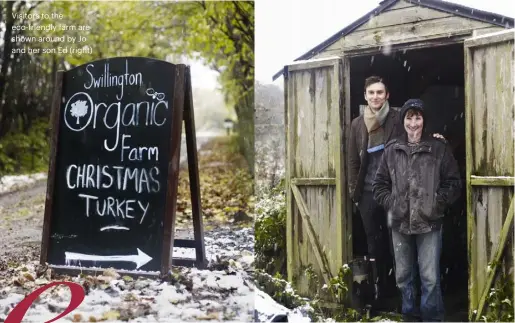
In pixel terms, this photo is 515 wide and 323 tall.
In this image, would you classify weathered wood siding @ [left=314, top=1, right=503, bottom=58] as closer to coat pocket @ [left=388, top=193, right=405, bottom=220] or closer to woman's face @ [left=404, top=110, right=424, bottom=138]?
woman's face @ [left=404, top=110, right=424, bottom=138]

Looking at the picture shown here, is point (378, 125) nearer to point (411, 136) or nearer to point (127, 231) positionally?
point (411, 136)

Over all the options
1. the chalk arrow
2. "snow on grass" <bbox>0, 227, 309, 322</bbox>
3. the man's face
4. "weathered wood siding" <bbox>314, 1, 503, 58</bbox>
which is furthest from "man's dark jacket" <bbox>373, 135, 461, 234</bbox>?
the chalk arrow

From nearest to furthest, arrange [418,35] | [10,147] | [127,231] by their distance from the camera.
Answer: [418,35], [127,231], [10,147]

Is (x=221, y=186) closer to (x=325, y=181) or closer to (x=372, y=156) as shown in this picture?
(x=325, y=181)

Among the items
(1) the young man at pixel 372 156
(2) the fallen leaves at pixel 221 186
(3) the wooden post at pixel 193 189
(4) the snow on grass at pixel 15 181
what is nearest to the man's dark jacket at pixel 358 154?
(1) the young man at pixel 372 156

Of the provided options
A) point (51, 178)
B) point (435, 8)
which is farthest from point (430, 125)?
point (51, 178)

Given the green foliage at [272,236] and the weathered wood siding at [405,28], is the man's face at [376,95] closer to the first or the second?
the weathered wood siding at [405,28]

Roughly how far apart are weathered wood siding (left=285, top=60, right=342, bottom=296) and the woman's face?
504mm

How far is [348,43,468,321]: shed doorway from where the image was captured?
3928 millimetres

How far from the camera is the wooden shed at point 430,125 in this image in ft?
12.0

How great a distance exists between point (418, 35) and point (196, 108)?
6.97 feet

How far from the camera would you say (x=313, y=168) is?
13.9ft

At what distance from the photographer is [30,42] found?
189 inches

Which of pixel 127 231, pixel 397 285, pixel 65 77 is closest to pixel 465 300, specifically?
pixel 397 285
